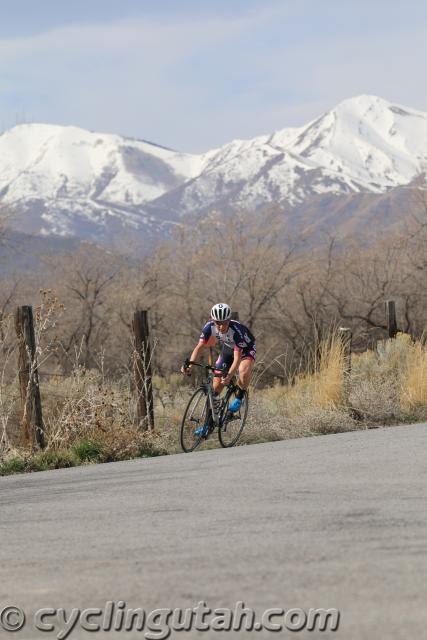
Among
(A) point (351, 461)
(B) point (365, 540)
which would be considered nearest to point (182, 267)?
(A) point (351, 461)

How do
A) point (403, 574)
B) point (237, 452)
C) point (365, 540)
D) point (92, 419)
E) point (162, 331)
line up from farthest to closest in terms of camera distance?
point (162, 331) → point (92, 419) → point (237, 452) → point (365, 540) → point (403, 574)

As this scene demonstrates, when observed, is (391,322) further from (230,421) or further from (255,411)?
(230,421)

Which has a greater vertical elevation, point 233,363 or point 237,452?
point 233,363

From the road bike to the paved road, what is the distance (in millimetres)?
2854

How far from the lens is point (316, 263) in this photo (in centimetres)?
4641

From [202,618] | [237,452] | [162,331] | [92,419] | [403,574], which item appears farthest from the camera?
[162,331]

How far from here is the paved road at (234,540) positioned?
5.04m

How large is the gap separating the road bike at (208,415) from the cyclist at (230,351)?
0.32 feet

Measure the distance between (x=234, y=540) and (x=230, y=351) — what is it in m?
8.13

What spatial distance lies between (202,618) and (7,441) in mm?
9169

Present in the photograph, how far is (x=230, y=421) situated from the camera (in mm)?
14836

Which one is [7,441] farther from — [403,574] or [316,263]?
[316,263]

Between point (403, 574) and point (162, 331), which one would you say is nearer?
point (403, 574)

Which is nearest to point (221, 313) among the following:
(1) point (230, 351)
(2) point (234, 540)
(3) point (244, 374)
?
(1) point (230, 351)
